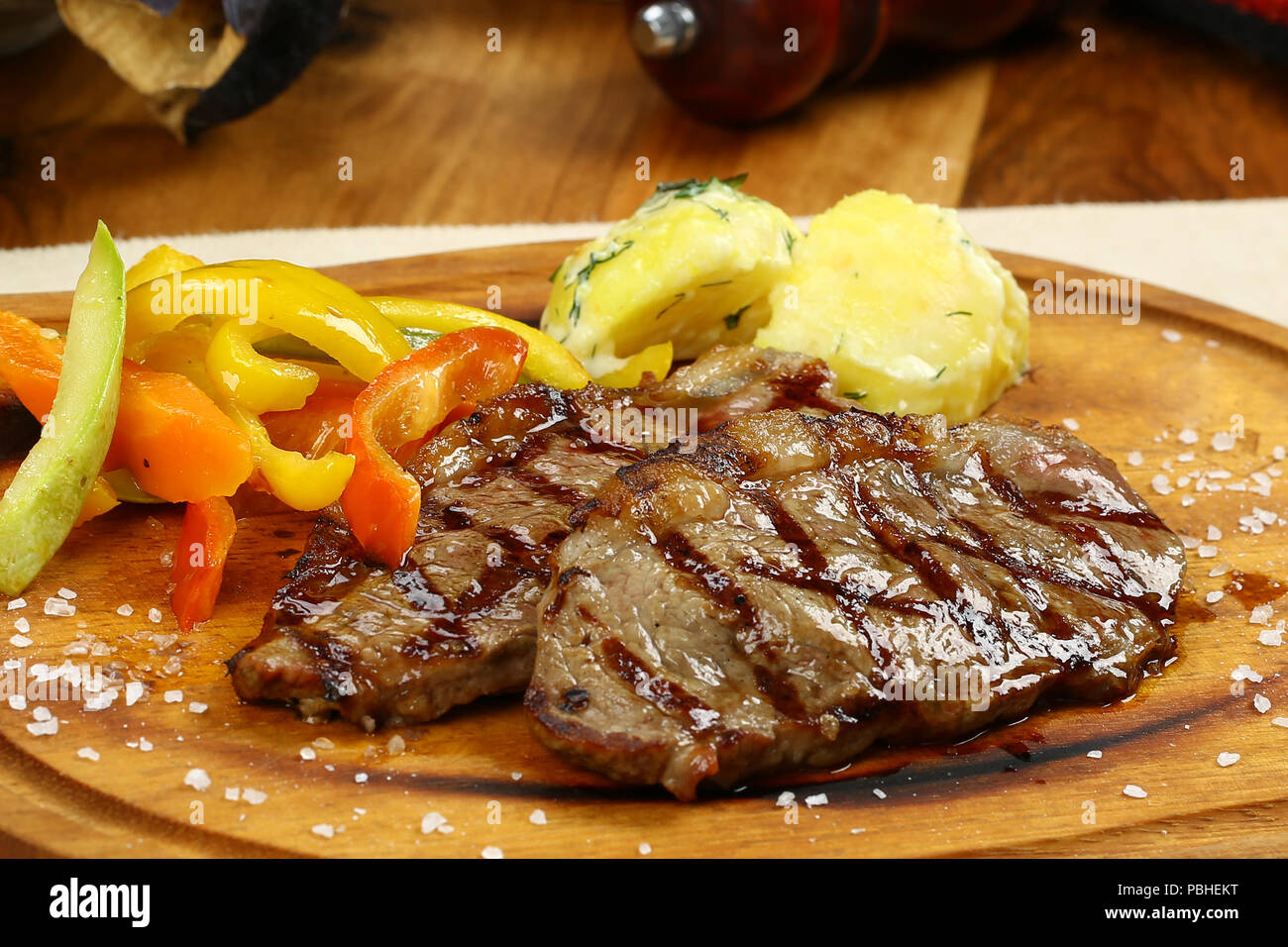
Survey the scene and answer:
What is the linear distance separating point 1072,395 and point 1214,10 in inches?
204

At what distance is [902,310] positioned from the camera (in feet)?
16.6

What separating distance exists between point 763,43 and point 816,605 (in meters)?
4.88

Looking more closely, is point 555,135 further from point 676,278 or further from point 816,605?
point 816,605

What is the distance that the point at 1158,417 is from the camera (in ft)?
17.0

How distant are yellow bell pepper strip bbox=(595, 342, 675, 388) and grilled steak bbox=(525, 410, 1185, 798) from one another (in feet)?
3.45

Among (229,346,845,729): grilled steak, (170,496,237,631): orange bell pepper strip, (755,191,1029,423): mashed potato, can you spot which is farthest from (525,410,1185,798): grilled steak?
(170,496,237,631): orange bell pepper strip

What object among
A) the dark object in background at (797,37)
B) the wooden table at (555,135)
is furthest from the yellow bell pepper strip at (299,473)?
the dark object in background at (797,37)

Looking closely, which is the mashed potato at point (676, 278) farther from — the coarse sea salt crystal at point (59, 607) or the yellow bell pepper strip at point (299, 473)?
the coarse sea salt crystal at point (59, 607)

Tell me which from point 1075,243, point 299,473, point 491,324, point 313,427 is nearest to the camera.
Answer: point 299,473

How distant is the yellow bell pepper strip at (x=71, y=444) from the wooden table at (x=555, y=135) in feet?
9.51

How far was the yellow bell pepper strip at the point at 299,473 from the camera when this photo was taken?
3930mm

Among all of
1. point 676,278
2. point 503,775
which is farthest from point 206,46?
point 503,775

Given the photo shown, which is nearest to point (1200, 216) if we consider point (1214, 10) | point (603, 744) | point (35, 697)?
point (1214, 10)

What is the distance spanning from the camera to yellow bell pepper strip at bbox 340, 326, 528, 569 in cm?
378
